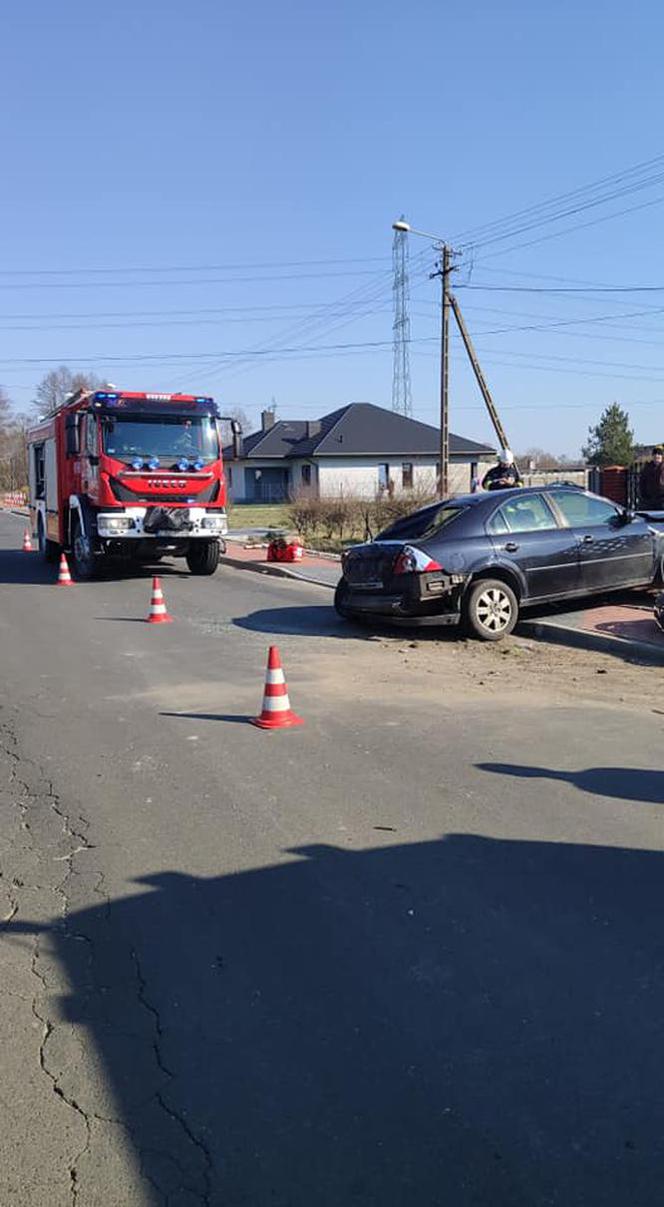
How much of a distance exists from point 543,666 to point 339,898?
5.41 meters

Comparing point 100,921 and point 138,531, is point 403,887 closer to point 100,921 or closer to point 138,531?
point 100,921

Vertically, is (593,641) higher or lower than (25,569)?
lower

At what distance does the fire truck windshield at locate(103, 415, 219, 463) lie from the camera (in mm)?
16078


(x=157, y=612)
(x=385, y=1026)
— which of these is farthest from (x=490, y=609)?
(x=385, y=1026)

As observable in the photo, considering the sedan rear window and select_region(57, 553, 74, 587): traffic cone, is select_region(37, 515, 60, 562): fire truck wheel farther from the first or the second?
the sedan rear window

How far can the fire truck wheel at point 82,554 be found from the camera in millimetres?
17000

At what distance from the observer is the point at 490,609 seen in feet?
33.5

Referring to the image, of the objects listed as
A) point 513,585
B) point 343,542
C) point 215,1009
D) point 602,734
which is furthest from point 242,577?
point 215,1009

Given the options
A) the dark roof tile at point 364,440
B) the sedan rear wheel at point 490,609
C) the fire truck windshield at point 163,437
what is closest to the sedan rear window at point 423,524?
the sedan rear wheel at point 490,609

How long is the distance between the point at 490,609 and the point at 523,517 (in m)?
1.24

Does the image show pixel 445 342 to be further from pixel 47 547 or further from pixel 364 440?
pixel 364 440

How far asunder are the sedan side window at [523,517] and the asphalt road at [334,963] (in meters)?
3.91

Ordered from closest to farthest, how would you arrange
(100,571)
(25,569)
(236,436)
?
1. (236,436)
2. (100,571)
3. (25,569)

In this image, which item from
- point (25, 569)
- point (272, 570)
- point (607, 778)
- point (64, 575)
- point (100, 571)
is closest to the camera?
point (607, 778)
